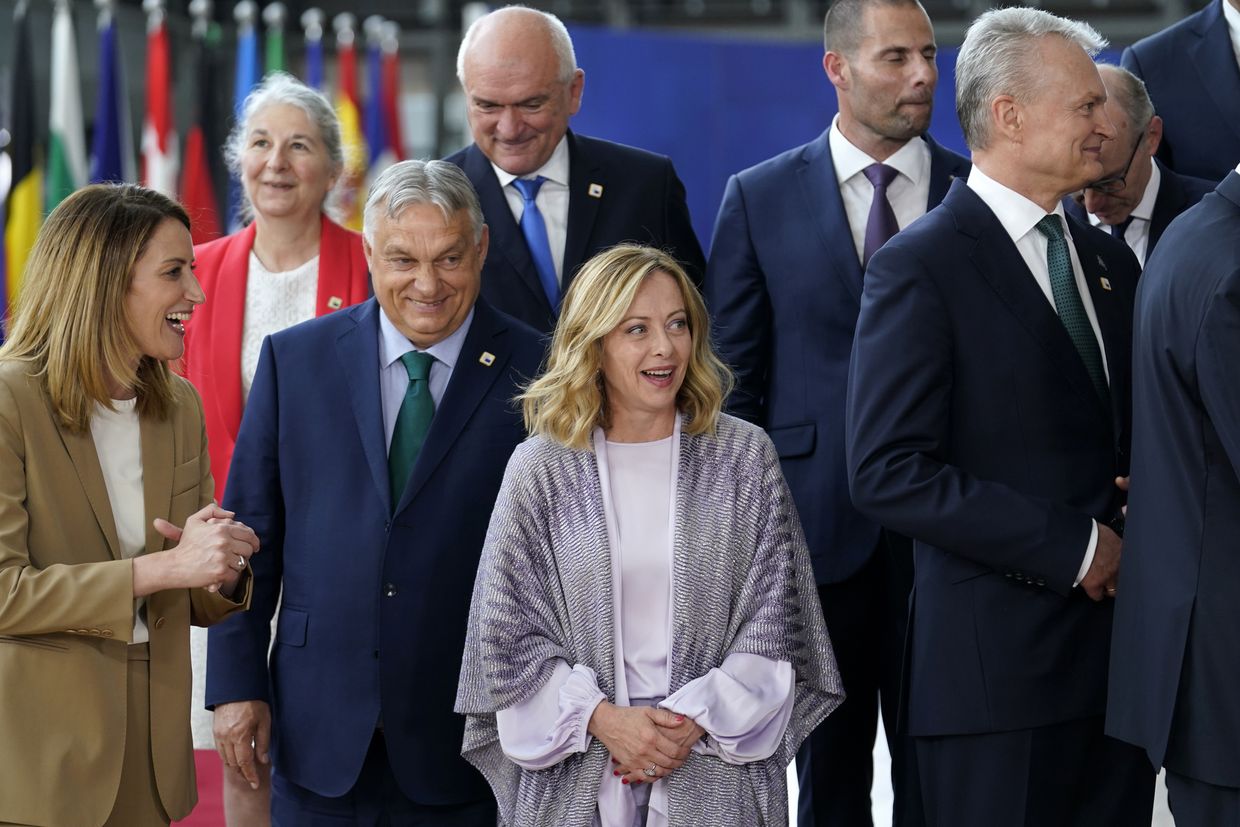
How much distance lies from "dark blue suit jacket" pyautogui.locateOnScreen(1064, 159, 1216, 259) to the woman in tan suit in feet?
7.08

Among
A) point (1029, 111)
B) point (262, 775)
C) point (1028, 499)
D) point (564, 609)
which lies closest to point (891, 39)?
point (1029, 111)

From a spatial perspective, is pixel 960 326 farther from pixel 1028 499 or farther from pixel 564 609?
pixel 564 609

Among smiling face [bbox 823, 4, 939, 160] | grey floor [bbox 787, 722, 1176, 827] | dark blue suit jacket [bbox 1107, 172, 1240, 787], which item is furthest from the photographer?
grey floor [bbox 787, 722, 1176, 827]

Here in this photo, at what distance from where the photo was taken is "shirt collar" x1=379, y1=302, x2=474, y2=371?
113 inches

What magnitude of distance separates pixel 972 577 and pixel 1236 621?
0.45m

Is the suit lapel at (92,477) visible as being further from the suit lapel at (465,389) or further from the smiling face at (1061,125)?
the smiling face at (1061,125)

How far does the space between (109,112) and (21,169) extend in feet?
2.07

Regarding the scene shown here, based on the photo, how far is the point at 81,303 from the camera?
243 centimetres

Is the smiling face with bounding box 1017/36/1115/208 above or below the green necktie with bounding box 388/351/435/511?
above

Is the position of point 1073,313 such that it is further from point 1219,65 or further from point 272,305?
point 272,305

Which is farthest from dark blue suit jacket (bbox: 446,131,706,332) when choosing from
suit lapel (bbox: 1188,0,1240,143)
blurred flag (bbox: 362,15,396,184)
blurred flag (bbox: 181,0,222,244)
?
blurred flag (bbox: 362,15,396,184)

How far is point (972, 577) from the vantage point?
2576 millimetres

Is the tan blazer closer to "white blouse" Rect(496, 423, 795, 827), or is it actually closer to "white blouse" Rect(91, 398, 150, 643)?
"white blouse" Rect(91, 398, 150, 643)

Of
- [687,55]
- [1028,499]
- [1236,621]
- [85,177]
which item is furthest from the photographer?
[85,177]
